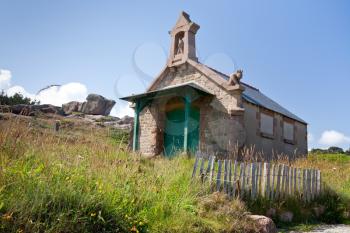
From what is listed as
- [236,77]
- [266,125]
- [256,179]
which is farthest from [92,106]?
[256,179]

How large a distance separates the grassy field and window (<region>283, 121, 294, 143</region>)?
1133 cm

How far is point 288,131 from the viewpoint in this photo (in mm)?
17172

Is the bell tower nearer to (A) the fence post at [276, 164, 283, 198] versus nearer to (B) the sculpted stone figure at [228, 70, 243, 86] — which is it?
(B) the sculpted stone figure at [228, 70, 243, 86]

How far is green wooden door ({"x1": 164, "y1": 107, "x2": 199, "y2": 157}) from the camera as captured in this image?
14.2 metres

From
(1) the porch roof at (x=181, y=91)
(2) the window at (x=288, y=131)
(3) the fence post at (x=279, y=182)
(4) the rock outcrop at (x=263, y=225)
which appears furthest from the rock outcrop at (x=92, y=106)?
(4) the rock outcrop at (x=263, y=225)

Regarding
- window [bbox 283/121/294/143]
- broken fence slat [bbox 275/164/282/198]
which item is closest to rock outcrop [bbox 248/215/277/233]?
broken fence slat [bbox 275/164/282/198]

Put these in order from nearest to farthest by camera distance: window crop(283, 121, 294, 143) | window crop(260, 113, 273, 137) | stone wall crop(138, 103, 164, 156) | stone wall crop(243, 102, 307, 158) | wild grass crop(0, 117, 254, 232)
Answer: wild grass crop(0, 117, 254, 232) < stone wall crop(243, 102, 307, 158) < window crop(260, 113, 273, 137) < stone wall crop(138, 103, 164, 156) < window crop(283, 121, 294, 143)

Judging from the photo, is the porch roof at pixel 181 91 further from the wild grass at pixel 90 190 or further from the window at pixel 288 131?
the wild grass at pixel 90 190

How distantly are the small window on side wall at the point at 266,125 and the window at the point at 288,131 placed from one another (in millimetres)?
1738

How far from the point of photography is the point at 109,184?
4.12 m

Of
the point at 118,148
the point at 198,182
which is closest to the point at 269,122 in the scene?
the point at 198,182

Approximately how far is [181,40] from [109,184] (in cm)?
1271

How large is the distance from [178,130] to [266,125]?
14.7ft

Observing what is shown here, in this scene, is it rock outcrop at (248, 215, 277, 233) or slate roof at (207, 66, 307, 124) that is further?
slate roof at (207, 66, 307, 124)
